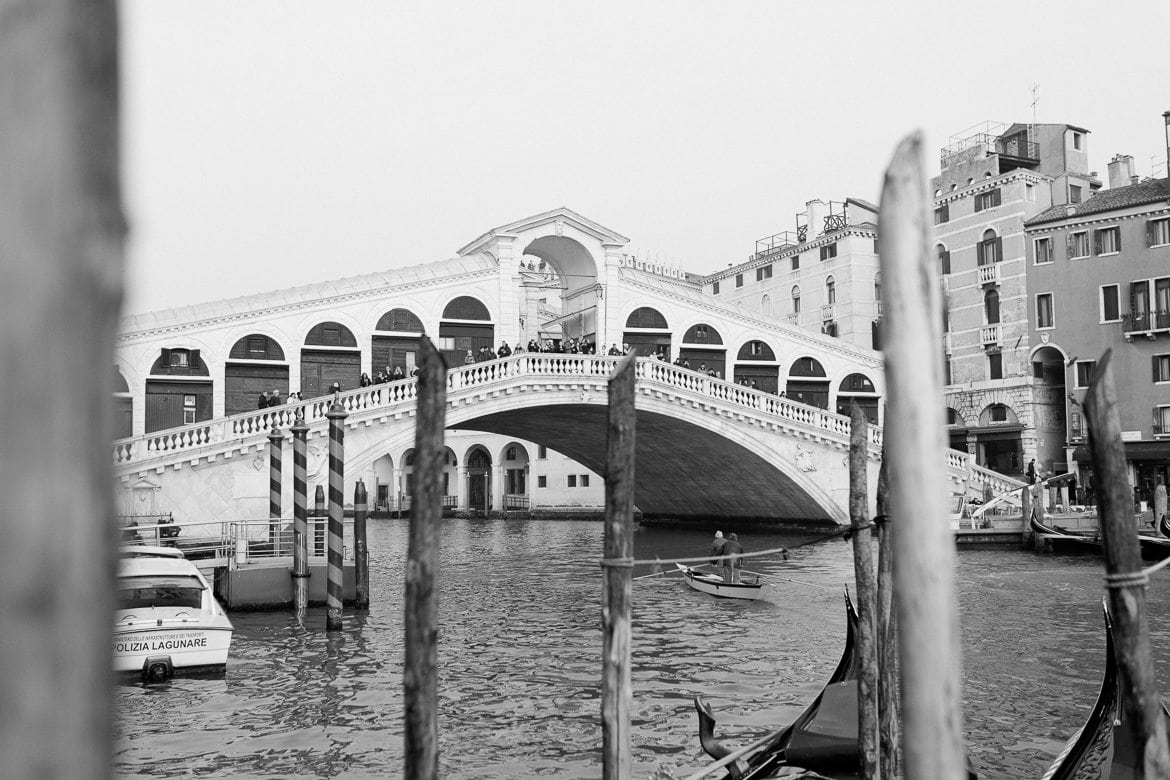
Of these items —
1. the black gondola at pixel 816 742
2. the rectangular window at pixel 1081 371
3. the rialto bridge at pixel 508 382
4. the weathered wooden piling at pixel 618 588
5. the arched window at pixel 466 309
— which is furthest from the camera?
the rectangular window at pixel 1081 371

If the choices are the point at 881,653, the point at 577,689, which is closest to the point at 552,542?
the point at 577,689

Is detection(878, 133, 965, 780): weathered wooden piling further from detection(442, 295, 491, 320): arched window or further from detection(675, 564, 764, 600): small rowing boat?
detection(442, 295, 491, 320): arched window

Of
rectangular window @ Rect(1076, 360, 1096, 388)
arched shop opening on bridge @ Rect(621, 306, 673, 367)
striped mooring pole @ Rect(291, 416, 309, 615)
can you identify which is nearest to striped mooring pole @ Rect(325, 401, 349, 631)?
striped mooring pole @ Rect(291, 416, 309, 615)

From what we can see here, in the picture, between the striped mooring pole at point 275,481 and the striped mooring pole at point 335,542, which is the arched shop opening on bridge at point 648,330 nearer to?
the striped mooring pole at point 275,481

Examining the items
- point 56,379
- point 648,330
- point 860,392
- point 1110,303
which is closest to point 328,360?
point 648,330

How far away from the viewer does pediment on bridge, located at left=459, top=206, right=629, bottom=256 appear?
79.0ft

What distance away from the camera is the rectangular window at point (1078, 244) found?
24609 millimetres

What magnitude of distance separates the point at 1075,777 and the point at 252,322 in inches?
774

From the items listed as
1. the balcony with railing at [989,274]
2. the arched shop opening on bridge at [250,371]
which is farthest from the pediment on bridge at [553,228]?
the balcony with railing at [989,274]

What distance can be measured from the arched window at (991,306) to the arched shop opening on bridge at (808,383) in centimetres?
Result: 465

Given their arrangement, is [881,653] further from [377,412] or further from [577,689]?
[377,412]

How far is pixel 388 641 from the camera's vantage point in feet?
34.0

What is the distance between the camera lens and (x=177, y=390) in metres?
21.0

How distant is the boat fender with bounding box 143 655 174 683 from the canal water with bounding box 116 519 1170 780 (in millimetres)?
146
